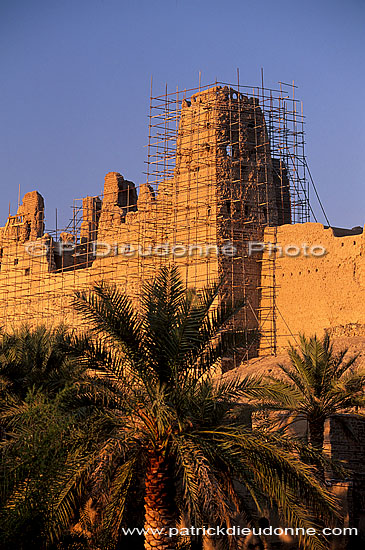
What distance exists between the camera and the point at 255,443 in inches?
395

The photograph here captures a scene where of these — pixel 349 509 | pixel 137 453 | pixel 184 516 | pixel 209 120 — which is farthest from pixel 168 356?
pixel 209 120

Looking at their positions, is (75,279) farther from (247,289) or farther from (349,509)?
(349,509)

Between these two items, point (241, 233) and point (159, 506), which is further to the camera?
point (241, 233)

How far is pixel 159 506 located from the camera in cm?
1041

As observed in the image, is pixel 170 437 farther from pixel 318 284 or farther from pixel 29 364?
pixel 318 284

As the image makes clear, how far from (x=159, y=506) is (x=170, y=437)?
2.79ft

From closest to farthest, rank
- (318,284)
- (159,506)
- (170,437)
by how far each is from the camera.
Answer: (170,437) → (159,506) → (318,284)

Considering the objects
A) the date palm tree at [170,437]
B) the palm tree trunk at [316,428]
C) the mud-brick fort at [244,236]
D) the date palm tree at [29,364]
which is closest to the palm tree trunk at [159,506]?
the date palm tree at [170,437]

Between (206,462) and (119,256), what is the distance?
17117 mm

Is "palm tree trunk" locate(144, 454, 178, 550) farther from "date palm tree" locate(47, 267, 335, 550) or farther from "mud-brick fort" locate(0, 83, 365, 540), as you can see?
"mud-brick fort" locate(0, 83, 365, 540)

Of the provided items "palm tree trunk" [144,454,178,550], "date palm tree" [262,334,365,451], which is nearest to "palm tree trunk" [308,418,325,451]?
"date palm tree" [262,334,365,451]

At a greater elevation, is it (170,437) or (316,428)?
(170,437)

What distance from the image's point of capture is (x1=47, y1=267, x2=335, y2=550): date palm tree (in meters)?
9.83

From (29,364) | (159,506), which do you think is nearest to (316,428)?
(159,506)
